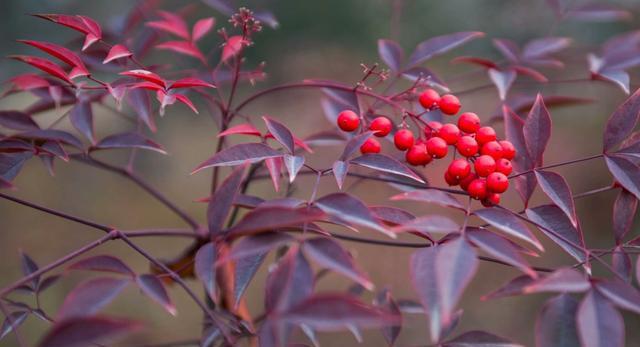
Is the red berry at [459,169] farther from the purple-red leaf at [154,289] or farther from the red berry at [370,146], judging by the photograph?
the purple-red leaf at [154,289]

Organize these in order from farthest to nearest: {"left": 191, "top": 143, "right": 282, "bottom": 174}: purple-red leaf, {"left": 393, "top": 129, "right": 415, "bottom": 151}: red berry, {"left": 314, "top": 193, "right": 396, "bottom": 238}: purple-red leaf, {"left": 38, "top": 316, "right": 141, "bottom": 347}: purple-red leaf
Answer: {"left": 393, "top": 129, "right": 415, "bottom": 151}: red berry → {"left": 191, "top": 143, "right": 282, "bottom": 174}: purple-red leaf → {"left": 314, "top": 193, "right": 396, "bottom": 238}: purple-red leaf → {"left": 38, "top": 316, "right": 141, "bottom": 347}: purple-red leaf

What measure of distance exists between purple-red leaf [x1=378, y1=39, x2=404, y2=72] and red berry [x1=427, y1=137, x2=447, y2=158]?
0.22 metres

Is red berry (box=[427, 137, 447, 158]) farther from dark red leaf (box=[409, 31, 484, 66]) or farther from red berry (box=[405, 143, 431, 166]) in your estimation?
dark red leaf (box=[409, 31, 484, 66])

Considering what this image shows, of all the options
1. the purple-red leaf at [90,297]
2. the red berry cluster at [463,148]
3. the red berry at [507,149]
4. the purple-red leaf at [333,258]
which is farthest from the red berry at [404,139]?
the purple-red leaf at [90,297]

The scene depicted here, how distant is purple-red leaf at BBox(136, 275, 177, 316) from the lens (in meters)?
0.50

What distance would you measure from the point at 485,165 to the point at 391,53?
0.31 m

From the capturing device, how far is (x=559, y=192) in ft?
2.02

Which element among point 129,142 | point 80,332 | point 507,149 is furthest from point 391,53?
point 80,332

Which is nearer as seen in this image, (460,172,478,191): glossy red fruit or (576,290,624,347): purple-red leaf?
(576,290,624,347): purple-red leaf

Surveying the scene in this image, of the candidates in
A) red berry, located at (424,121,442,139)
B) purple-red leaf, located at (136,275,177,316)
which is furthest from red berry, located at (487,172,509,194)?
purple-red leaf, located at (136,275,177,316)

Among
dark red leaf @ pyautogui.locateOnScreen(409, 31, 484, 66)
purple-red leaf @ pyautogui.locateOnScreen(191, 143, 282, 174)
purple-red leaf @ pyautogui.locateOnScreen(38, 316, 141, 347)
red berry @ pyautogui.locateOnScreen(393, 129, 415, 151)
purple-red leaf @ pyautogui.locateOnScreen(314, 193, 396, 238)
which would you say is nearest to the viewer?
purple-red leaf @ pyautogui.locateOnScreen(38, 316, 141, 347)

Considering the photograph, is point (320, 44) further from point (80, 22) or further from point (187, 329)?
point (80, 22)

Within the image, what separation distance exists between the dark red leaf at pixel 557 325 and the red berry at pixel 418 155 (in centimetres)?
23

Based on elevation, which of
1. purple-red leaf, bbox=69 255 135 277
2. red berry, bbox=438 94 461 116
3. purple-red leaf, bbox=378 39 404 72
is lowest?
purple-red leaf, bbox=69 255 135 277
